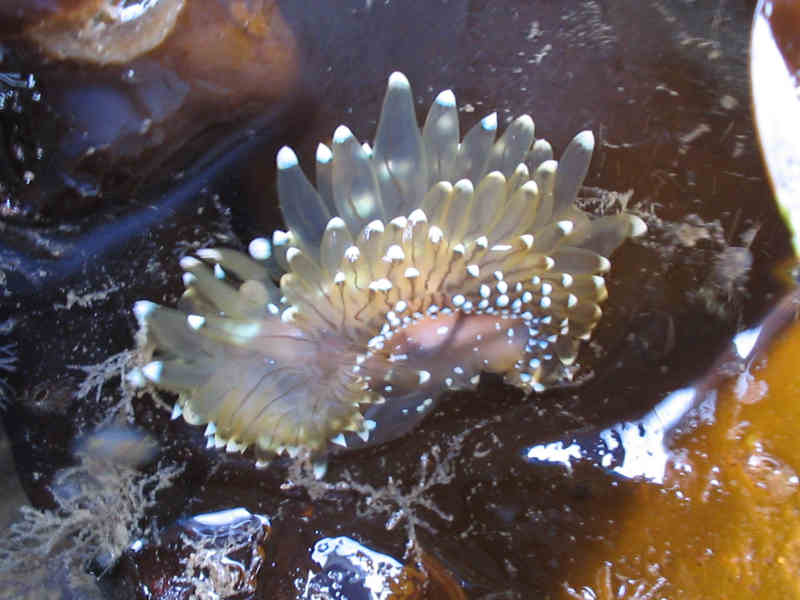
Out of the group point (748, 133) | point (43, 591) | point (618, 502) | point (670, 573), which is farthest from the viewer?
point (43, 591)

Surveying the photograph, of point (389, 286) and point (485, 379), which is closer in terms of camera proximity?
point (389, 286)

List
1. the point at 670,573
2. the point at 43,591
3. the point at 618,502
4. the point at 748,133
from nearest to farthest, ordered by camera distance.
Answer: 1. the point at 670,573
2. the point at 618,502
3. the point at 748,133
4. the point at 43,591

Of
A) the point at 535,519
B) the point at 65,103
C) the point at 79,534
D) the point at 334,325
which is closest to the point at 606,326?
the point at 535,519

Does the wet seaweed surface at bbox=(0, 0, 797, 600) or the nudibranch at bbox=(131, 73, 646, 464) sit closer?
the nudibranch at bbox=(131, 73, 646, 464)

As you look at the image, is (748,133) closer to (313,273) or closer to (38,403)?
(313,273)

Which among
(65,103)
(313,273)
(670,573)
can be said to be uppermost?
(65,103)
